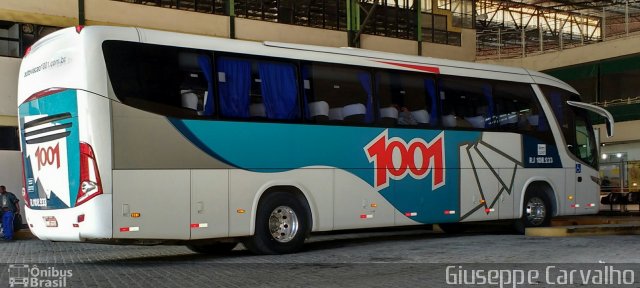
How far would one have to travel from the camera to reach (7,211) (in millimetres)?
20781

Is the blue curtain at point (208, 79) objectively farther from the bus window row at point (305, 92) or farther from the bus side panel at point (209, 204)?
the bus side panel at point (209, 204)

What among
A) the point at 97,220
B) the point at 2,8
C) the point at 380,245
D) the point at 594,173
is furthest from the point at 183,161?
the point at 2,8

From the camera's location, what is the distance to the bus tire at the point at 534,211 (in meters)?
18.4

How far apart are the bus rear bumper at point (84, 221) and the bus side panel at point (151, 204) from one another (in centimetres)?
14

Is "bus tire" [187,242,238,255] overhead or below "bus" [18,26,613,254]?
below

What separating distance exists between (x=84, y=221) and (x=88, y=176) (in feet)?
2.13

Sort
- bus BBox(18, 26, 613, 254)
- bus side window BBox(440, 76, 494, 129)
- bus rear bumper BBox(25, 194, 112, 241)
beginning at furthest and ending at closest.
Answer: bus side window BBox(440, 76, 494, 129)
bus BBox(18, 26, 613, 254)
bus rear bumper BBox(25, 194, 112, 241)

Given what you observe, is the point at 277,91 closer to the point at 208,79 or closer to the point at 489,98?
the point at 208,79

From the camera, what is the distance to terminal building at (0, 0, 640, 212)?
24359mm

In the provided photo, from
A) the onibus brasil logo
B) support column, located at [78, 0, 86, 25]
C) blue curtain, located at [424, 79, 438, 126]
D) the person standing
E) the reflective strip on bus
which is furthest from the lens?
support column, located at [78, 0, 86, 25]

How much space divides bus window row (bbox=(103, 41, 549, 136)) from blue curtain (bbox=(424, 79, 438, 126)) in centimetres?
2

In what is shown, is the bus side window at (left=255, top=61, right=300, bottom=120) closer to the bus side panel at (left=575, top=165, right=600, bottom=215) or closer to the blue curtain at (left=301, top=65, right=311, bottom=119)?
the blue curtain at (left=301, top=65, right=311, bottom=119)

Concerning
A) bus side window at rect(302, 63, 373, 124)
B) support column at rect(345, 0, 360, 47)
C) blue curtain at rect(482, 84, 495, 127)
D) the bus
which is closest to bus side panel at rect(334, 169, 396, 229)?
the bus

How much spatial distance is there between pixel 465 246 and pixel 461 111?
337 centimetres
